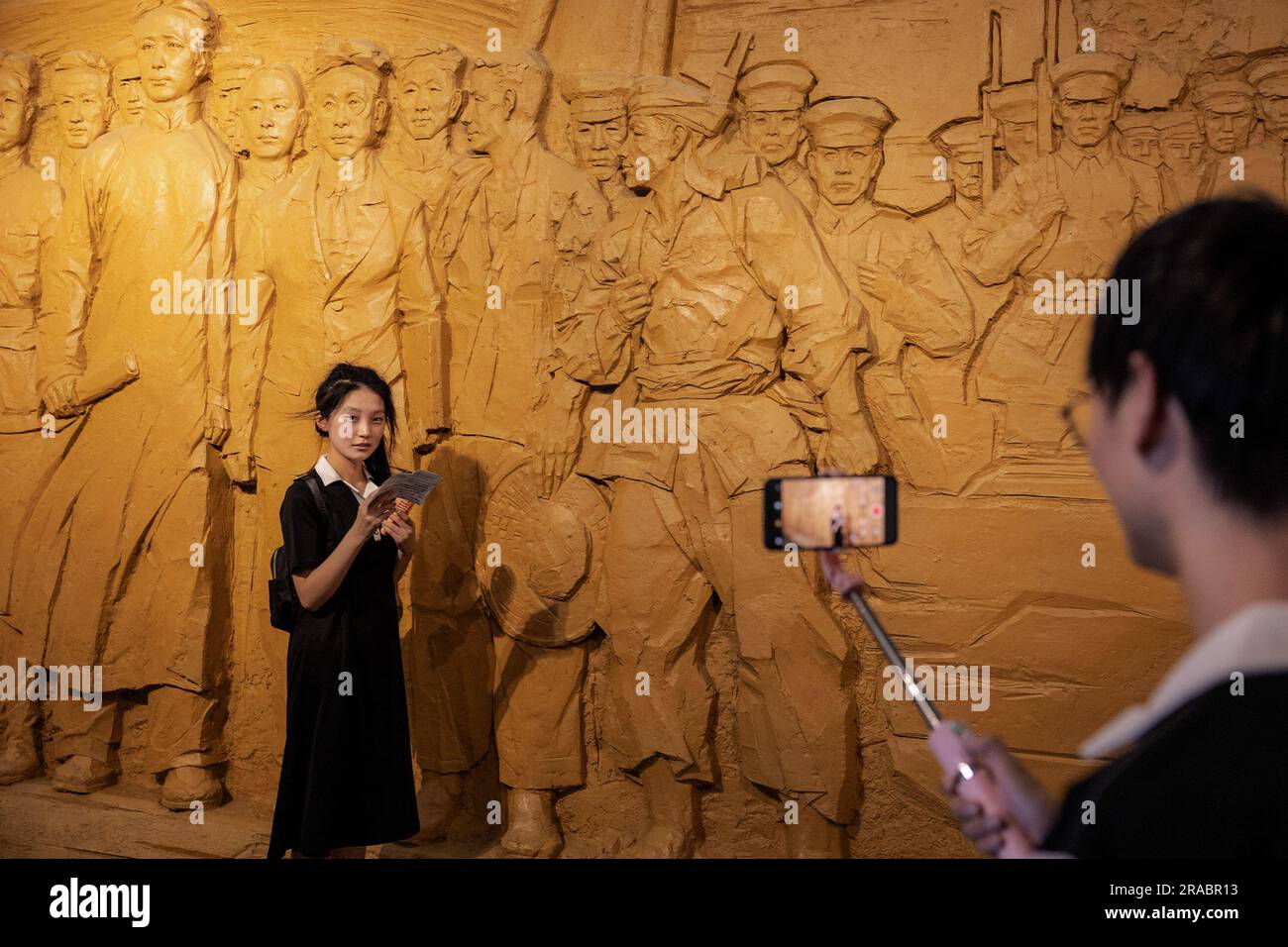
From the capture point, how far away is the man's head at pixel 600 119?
502 centimetres

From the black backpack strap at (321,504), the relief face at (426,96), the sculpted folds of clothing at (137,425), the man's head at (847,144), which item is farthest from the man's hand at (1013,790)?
the sculpted folds of clothing at (137,425)

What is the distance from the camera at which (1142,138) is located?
464 cm

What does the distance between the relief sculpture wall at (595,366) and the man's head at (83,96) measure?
0.9 inches

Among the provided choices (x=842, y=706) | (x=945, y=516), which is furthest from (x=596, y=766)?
(x=945, y=516)

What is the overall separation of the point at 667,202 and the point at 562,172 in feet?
1.63

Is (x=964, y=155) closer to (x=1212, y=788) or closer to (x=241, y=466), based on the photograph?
(x=241, y=466)

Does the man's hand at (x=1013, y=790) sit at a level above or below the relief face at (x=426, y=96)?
below

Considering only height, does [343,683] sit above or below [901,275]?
below

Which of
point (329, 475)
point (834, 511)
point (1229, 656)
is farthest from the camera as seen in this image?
point (329, 475)

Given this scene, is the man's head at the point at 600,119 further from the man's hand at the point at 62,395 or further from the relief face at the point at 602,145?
the man's hand at the point at 62,395

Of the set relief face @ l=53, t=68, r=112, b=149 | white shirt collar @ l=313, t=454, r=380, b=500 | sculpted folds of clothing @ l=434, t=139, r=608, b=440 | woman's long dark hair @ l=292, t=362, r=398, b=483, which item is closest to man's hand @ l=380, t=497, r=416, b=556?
white shirt collar @ l=313, t=454, r=380, b=500

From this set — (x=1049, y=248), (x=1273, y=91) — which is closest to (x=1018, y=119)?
(x=1049, y=248)

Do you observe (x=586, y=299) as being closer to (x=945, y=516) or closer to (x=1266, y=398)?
(x=945, y=516)

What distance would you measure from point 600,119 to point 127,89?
2247 mm
